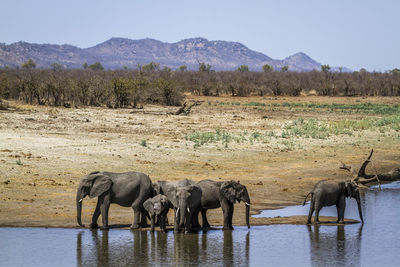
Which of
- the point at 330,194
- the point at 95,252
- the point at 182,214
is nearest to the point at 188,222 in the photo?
the point at 182,214

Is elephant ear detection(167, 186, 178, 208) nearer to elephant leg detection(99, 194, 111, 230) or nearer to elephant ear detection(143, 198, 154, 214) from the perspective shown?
elephant ear detection(143, 198, 154, 214)

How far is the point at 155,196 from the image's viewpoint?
13.1m

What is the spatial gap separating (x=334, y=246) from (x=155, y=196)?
357 centimetres

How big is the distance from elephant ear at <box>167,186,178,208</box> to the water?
0.60 meters

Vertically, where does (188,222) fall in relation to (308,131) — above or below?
below

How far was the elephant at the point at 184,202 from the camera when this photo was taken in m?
12.7

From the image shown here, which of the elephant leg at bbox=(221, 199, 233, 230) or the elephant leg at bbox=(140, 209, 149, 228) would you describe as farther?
the elephant leg at bbox=(140, 209, 149, 228)

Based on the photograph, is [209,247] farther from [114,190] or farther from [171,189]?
[114,190]

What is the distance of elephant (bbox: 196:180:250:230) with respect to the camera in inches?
519

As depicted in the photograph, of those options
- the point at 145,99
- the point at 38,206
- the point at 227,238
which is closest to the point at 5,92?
the point at 145,99

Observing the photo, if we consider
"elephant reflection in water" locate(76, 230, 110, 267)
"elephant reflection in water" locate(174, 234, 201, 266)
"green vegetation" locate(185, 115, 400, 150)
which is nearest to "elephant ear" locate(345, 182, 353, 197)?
"elephant reflection in water" locate(174, 234, 201, 266)

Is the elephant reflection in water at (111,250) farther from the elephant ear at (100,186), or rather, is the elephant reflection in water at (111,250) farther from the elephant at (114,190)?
the elephant ear at (100,186)

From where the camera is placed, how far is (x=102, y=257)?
11.4 metres

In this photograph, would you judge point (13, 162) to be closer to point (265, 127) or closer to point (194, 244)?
point (194, 244)
